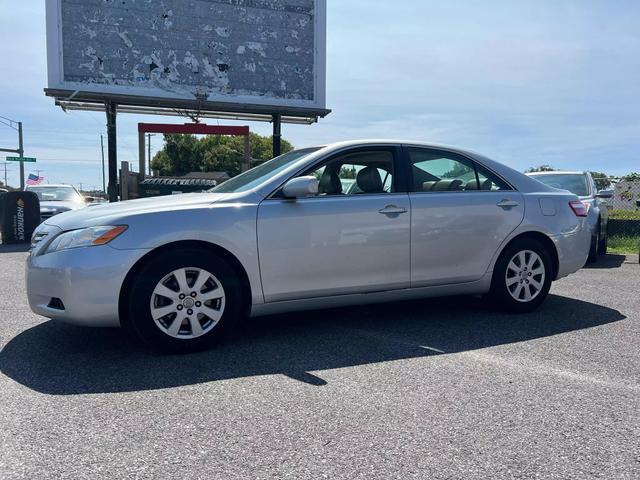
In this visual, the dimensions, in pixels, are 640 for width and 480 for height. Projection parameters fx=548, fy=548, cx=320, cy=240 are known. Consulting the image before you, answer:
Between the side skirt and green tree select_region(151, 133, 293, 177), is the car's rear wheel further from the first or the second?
green tree select_region(151, 133, 293, 177)

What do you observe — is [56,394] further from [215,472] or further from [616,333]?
[616,333]

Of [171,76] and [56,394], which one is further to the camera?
[171,76]

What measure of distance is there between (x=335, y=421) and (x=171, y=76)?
668 inches

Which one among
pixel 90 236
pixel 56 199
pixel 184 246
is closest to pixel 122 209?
pixel 90 236

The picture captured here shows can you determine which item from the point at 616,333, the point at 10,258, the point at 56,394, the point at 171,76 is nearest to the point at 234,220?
the point at 56,394

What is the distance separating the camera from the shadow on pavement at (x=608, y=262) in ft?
28.5

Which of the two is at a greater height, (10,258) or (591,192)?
(591,192)

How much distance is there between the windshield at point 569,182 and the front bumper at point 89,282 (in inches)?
310

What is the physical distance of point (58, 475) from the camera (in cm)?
229

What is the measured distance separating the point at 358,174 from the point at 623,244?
8744 millimetres

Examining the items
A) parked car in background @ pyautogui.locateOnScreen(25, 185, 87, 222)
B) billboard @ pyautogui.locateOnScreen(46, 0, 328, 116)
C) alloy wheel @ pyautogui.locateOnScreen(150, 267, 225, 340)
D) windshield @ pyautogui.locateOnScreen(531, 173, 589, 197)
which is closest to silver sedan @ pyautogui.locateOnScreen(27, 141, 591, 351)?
alloy wheel @ pyautogui.locateOnScreen(150, 267, 225, 340)

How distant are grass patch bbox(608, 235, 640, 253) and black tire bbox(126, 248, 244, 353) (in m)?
9.24

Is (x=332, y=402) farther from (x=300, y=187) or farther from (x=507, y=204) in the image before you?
(x=507, y=204)

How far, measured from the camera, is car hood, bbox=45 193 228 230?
3.81 metres
